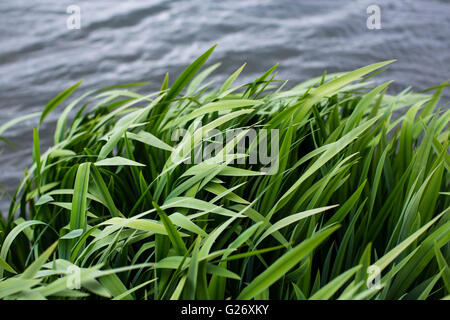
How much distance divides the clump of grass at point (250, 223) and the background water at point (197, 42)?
1.14 meters

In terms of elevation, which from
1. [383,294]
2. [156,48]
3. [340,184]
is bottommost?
[383,294]

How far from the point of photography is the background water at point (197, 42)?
2.27m

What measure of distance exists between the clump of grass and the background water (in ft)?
3.74

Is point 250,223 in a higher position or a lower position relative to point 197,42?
lower

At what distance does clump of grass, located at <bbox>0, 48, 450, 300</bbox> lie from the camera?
0.64 m

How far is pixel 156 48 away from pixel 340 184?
6.47ft

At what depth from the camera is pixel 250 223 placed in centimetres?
81

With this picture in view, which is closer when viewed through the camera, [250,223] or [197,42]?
[250,223]

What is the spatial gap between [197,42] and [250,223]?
195cm

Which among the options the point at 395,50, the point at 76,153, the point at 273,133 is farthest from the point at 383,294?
the point at 395,50

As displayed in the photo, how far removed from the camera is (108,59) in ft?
8.06

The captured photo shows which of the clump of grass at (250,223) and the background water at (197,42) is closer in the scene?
the clump of grass at (250,223)

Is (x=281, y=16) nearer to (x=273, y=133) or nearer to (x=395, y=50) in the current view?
(x=395, y=50)

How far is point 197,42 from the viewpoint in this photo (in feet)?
8.46
